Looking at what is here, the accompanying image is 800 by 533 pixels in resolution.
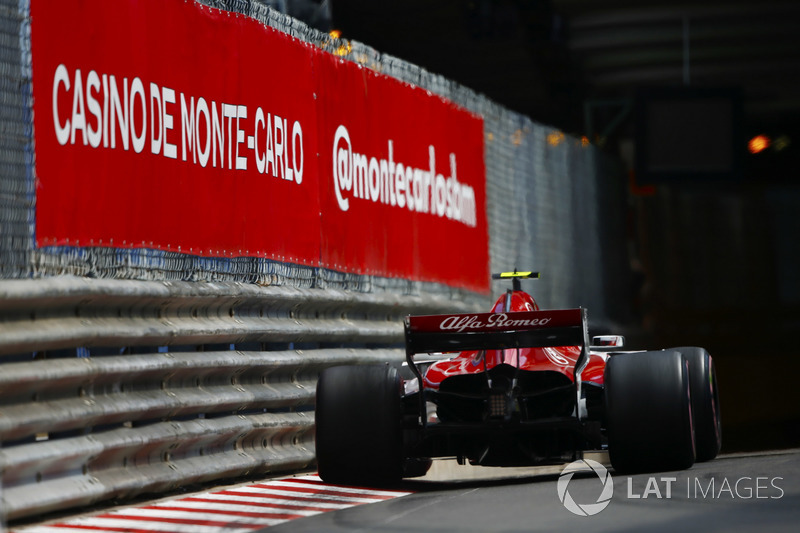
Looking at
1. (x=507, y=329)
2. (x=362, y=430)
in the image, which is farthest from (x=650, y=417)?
(x=362, y=430)

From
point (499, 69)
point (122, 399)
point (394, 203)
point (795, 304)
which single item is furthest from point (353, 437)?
point (795, 304)

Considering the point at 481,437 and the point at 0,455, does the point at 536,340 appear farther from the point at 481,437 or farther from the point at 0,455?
the point at 0,455

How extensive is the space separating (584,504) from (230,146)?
356 centimetres

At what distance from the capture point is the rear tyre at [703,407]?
9938 millimetres

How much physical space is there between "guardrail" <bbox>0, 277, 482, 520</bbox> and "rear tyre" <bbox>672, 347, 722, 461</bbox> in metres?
2.58

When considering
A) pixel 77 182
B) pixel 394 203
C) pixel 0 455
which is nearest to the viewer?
pixel 0 455

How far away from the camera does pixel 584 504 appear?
747cm

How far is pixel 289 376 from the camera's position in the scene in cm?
1034

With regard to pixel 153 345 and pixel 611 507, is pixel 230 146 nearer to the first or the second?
pixel 153 345

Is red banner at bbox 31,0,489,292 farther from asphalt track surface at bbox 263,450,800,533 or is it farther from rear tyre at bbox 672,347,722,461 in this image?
rear tyre at bbox 672,347,722,461

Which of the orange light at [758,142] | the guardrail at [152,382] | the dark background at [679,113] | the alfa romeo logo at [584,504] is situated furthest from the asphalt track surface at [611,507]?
the orange light at [758,142]

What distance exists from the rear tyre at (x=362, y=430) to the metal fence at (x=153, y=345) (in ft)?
1.98

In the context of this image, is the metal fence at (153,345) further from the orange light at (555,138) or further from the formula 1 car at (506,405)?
the orange light at (555,138)

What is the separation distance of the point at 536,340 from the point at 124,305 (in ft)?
8.01
